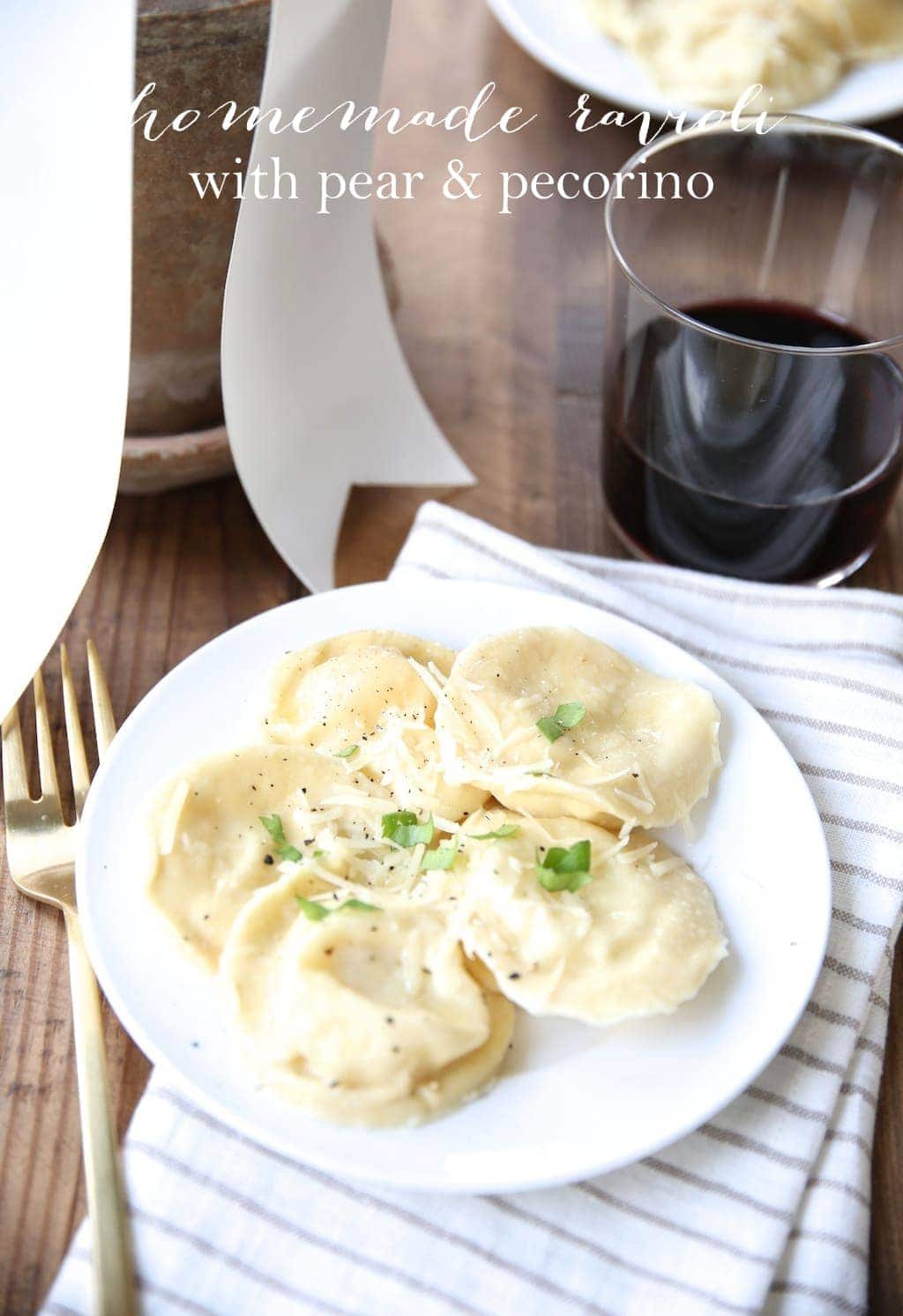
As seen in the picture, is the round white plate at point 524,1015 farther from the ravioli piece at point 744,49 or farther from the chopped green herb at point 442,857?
the ravioli piece at point 744,49

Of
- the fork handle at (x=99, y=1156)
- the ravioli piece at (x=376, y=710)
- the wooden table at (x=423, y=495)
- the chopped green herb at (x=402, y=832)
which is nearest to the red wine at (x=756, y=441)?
the wooden table at (x=423, y=495)

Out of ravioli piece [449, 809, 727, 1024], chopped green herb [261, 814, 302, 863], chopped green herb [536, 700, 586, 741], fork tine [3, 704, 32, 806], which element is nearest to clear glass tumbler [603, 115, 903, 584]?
chopped green herb [536, 700, 586, 741]

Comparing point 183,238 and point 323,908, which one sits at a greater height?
point 183,238

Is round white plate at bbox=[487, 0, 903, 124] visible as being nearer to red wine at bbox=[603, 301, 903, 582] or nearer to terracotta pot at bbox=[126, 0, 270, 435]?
red wine at bbox=[603, 301, 903, 582]

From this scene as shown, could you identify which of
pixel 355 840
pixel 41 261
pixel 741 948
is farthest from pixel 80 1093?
pixel 41 261

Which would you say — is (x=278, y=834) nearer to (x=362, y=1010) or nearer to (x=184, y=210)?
(x=362, y=1010)

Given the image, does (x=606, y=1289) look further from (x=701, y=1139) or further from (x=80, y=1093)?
(x=80, y=1093)

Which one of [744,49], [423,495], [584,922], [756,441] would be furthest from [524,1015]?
[744,49]
